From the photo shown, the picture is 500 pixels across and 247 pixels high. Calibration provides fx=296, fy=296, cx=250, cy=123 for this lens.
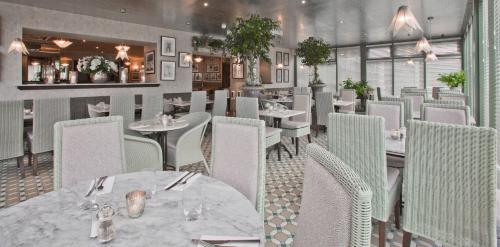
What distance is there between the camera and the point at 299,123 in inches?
208

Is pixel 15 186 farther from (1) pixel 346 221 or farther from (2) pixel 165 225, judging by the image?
(1) pixel 346 221

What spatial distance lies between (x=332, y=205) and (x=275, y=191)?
109 inches

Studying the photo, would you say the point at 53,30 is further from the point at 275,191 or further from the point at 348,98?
the point at 348,98

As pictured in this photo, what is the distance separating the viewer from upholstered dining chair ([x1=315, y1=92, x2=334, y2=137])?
A: 6.39 meters

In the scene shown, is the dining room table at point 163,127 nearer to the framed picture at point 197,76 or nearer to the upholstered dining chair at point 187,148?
the upholstered dining chair at point 187,148

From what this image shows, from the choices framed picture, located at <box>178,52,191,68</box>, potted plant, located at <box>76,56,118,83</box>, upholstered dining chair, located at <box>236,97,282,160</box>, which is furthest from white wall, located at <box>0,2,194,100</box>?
upholstered dining chair, located at <box>236,97,282,160</box>

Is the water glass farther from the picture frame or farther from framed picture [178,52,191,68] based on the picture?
framed picture [178,52,191,68]

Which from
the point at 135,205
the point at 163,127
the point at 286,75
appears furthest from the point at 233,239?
the point at 286,75

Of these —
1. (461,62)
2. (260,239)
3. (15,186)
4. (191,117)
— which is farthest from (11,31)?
(461,62)

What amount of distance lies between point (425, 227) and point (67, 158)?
7.21 ft

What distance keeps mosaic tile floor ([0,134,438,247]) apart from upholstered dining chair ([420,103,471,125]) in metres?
1.31

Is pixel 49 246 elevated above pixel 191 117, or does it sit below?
below

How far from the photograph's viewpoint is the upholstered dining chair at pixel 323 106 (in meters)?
6.39

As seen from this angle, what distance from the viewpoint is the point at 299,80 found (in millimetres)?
13859
